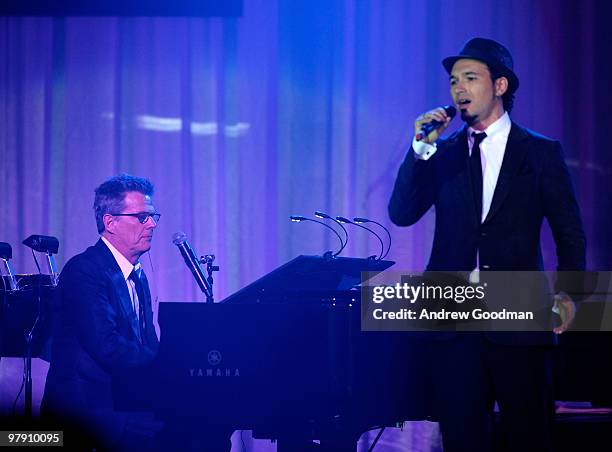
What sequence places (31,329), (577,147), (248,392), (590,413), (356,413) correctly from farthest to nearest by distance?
(577,147), (590,413), (31,329), (356,413), (248,392)

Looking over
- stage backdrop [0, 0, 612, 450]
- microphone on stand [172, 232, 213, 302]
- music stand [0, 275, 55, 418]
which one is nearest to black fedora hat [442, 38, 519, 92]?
microphone on stand [172, 232, 213, 302]

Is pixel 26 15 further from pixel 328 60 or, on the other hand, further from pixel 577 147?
pixel 577 147

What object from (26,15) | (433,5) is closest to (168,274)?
(26,15)

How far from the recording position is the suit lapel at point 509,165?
229 cm

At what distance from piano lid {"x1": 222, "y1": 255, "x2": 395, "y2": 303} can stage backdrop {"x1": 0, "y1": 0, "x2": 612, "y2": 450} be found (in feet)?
5.26

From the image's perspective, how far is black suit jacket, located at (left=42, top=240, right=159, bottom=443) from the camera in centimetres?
284

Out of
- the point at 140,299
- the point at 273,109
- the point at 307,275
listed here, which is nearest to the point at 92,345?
the point at 140,299

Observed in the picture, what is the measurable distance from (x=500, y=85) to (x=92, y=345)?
1.68 m

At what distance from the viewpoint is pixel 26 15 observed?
5.11 metres

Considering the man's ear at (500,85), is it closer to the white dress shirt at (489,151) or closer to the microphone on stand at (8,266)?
the white dress shirt at (489,151)

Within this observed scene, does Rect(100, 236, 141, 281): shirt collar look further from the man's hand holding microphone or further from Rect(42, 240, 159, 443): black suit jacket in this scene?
the man's hand holding microphone

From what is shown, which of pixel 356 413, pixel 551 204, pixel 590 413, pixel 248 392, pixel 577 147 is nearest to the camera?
pixel 551 204

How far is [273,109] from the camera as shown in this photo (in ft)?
16.6

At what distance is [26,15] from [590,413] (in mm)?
4195
